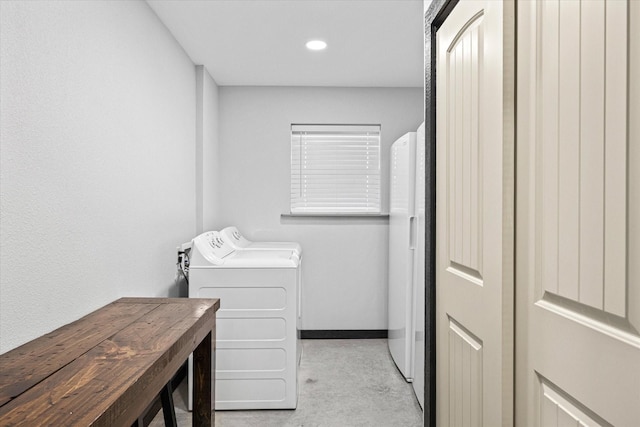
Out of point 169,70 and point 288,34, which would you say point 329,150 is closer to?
point 288,34

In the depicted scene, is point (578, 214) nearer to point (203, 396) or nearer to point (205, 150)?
point (203, 396)

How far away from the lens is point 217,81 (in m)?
3.82

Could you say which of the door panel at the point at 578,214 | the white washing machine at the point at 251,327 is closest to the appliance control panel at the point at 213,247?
the white washing machine at the point at 251,327

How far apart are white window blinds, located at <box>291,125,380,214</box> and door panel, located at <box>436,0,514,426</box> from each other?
90.6 inches

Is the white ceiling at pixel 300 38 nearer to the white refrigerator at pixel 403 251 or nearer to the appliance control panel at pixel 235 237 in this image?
the white refrigerator at pixel 403 251

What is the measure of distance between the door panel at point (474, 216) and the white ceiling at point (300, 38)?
979mm

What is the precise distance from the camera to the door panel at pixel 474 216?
117 cm

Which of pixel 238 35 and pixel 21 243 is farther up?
pixel 238 35

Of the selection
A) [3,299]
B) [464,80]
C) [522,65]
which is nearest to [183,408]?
[3,299]

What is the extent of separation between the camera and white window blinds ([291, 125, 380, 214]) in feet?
13.3

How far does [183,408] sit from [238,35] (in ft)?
7.89

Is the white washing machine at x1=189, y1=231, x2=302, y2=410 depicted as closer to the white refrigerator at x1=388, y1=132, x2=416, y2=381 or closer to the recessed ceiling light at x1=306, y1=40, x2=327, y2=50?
the white refrigerator at x1=388, y1=132, x2=416, y2=381

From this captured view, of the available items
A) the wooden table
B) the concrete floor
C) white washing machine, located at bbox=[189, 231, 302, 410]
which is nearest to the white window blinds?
the concrete floor

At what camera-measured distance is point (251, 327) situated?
262 centimetres
